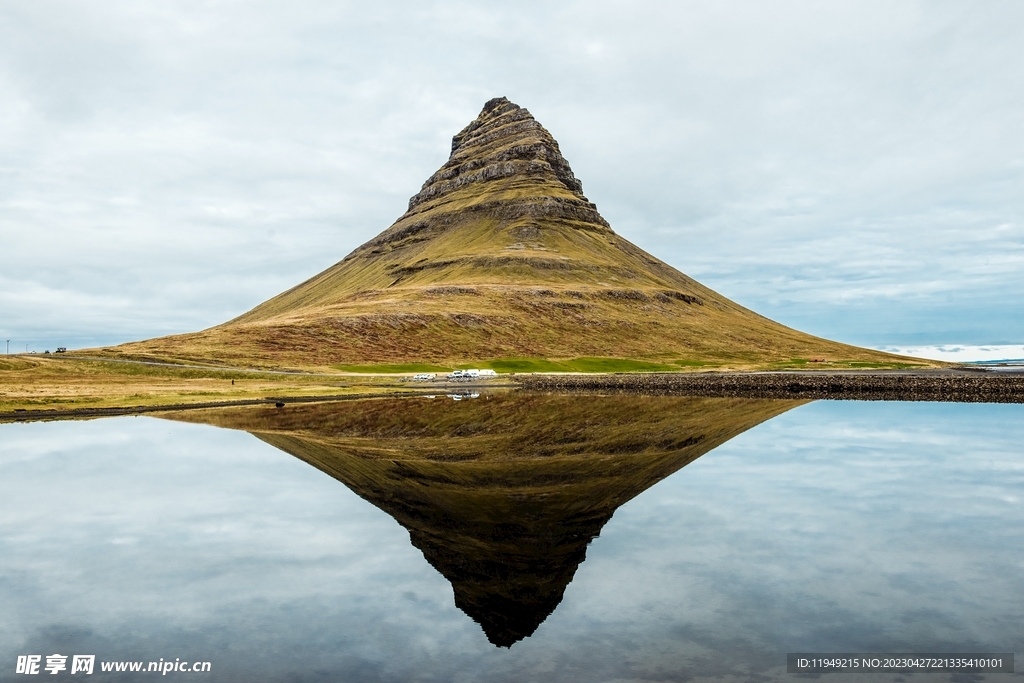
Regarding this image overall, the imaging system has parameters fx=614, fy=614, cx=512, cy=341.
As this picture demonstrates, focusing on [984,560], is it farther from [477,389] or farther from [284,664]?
[477,389]

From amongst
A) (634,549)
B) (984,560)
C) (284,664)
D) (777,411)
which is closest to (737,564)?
(634,549)

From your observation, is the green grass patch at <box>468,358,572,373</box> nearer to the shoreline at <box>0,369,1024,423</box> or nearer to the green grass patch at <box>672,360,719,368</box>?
the shoreline at <box>0,369,1024,423</box>

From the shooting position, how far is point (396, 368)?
13562 centimetres

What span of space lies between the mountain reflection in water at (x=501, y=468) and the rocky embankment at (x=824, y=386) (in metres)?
27.2

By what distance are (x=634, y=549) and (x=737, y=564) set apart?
2603 millimetres

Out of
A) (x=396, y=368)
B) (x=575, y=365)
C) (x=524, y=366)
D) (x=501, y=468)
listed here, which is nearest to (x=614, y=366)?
(x=575, y=365)

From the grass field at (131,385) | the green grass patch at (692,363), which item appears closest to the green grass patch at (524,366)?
the green grass patch at (692,363)

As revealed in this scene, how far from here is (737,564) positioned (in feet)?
50.3

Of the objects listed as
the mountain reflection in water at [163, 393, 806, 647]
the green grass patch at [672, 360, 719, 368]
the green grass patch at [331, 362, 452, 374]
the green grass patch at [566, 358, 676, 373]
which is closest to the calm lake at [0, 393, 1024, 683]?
the mountain reflection in water at [163, 393, 806, 647]

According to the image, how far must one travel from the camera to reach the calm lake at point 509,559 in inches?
434

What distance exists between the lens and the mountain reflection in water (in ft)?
47.5

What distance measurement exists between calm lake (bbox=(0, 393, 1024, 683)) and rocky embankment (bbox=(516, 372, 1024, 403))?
1866 inches

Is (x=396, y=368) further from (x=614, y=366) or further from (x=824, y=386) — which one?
(x=824, y=386)

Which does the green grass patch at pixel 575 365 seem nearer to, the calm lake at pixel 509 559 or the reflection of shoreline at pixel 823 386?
the reflection of shoreline at pixel 823 386
